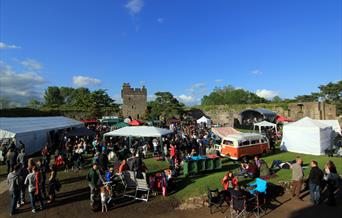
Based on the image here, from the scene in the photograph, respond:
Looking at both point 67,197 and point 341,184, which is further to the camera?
point 341,184

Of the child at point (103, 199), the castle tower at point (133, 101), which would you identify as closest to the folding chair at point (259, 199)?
the child at point (103, 199)

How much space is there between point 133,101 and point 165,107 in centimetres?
925

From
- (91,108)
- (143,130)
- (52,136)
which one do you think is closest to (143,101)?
(91,108)

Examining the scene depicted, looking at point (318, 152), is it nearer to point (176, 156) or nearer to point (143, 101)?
point (176, 156)

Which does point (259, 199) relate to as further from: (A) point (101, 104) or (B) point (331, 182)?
(A) point (101, 104)

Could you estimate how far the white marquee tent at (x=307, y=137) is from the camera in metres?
16.8

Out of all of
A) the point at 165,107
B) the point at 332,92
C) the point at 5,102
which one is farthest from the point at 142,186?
the point at 5,102

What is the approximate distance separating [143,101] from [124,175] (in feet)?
146

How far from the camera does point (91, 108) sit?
45.5 meters

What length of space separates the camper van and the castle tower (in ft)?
122

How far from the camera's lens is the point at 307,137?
1733 cm

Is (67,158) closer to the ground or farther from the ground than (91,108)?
closer to the ground

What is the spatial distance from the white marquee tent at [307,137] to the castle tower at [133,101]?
36039 mm

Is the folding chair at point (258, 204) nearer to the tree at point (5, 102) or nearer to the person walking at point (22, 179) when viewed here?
the person walking at point (22, 179)
